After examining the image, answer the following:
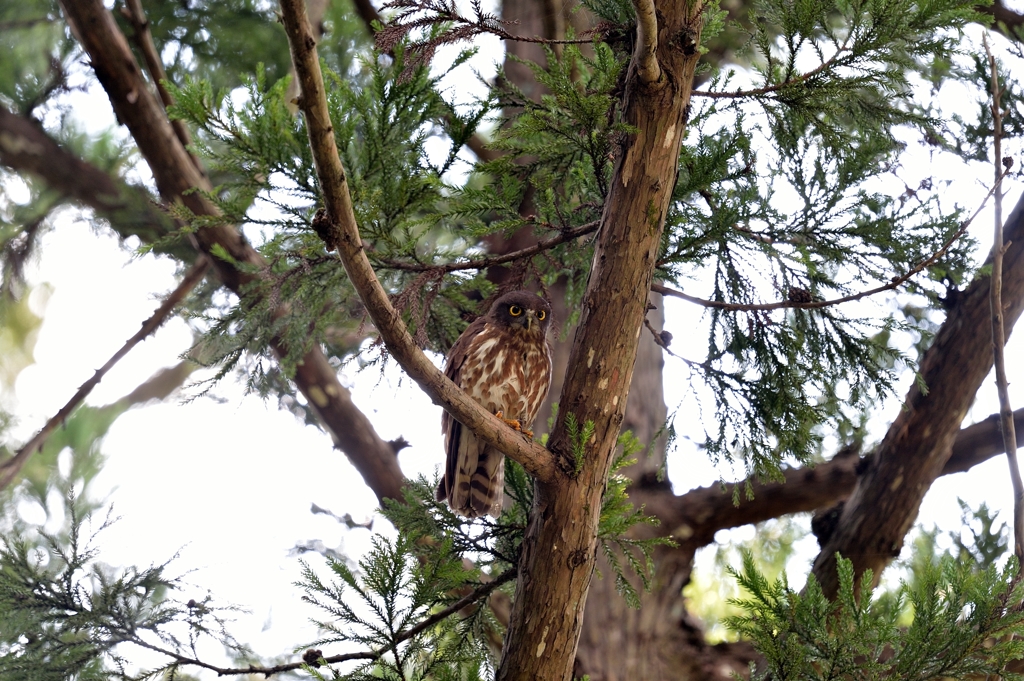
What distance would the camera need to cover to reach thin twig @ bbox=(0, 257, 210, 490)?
4.00 meters

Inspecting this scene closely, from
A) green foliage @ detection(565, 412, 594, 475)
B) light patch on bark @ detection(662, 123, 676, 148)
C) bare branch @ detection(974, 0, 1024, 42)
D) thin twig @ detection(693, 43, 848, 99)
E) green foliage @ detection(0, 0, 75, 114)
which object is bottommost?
green foliage @ detection(565, 412, 594, 475)

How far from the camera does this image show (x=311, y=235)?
11.5 feet

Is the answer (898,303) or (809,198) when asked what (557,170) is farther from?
(898,303)

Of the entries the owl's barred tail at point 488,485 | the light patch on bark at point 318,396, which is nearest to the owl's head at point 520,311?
the owl's barred tail at point 488,485

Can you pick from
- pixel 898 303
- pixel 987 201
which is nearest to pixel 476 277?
pixel 987 201

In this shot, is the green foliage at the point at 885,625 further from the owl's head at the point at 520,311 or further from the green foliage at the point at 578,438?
the owl's head at the point at 520,311

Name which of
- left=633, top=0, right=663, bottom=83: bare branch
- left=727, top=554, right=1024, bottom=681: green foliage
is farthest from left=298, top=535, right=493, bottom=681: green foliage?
left=633, top=0, right=663, bottom=83: bare branch

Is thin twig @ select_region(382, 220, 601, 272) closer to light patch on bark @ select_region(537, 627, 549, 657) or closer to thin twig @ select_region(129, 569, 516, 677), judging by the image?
thin twig @ select_region(129, 569, 516, 677)

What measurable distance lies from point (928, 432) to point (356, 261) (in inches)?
118

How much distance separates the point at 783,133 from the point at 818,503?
2.28 m

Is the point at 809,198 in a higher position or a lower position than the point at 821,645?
higher

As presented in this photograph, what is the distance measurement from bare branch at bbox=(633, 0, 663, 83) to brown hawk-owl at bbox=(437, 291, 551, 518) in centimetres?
176

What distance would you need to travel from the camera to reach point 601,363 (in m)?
2.71

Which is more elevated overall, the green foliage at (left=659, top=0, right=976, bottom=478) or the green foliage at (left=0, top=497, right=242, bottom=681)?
the green foliage at (left=659, top=0, right=976, bottom=478)
